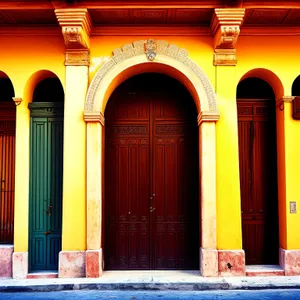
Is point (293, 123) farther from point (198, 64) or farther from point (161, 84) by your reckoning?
point (161, 84)

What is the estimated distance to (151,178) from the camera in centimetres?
859

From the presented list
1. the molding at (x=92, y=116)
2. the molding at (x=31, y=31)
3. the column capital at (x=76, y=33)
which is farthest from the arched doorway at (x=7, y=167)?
the molding at (x=92, y=116)

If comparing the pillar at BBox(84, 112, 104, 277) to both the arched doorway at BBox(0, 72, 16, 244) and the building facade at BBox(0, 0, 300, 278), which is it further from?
the arched doorway at BBox(0, 72, 16, 244)

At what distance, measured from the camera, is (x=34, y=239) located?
8.06m

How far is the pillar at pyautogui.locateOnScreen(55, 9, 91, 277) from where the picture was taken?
299 inches

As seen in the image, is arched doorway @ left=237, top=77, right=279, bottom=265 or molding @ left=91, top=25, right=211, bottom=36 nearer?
molding @ left=91, top=25, right=211, bottom=36

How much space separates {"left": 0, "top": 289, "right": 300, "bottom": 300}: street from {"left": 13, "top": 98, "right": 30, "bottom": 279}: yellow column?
2.60 ft

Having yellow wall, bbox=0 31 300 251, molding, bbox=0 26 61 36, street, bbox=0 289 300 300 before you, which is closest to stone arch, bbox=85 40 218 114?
yellow wall, bbox=0 31 300 251

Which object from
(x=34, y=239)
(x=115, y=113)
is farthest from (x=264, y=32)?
(x=34, y=239)

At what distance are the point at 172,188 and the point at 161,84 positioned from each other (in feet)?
7.48

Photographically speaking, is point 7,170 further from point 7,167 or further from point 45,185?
point 45,185

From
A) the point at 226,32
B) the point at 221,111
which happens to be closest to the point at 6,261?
the point at 221,111

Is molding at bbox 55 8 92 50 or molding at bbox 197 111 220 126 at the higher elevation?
molding at bbox 55 8 92 50

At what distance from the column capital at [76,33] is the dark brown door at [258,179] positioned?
3.43m
